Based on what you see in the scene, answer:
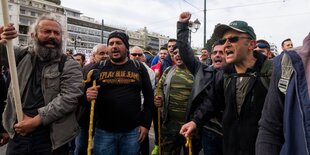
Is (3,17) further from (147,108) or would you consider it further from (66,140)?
(147,108)

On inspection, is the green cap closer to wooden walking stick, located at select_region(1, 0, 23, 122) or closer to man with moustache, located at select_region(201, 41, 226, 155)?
man with moustache, located at select_region(201, 41, 226, 155)

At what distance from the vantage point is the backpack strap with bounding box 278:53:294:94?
4.86 feet

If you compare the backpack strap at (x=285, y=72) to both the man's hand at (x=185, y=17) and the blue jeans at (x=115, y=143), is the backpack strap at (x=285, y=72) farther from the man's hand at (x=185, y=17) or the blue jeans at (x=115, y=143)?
the blue jeans at (x=115, y=143)

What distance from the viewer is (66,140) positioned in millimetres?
2875

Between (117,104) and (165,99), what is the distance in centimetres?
94

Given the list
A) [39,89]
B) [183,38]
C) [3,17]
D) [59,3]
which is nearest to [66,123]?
[39,89]

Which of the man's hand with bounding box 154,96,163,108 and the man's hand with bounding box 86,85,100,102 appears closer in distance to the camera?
the man's hand with bounding box 86,85,100,102

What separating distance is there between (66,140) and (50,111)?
0.34 metres

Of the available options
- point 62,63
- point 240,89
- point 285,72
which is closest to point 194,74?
point 240,89

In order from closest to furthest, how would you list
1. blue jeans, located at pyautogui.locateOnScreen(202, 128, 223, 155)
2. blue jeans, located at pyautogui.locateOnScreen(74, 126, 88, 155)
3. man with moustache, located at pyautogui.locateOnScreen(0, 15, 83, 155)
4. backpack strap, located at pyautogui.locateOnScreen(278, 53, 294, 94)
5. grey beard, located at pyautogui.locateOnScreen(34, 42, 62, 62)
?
backpack strap, located at pyautogui.locateOnScreen(278, 53, 294, 94)
man with moustache, located at pyautogui.locateOnScreen(0, 15, 83, 155)
grey beard, located at pyautogui.locateOnScreen(34, 42, 62, 62)
blue jeans, located at pyautogui.locateOnScreen(202, 128, 223, 155)
blue jeans, located at pyautogui.locateOnScreen(74, 126, 88, 155)

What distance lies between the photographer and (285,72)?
4.98 feet

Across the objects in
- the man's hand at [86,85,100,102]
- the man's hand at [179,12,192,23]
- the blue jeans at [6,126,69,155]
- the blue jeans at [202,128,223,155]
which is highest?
the man's hand at [179,12,192,23]

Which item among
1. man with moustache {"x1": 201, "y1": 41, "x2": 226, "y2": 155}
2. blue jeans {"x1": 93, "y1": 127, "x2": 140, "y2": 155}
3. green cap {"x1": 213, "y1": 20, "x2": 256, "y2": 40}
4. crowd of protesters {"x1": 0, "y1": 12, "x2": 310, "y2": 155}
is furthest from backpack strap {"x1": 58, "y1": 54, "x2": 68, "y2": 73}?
man with moustache {"x1": 201, "y1": 41, "x2": 226, "y2": 155}

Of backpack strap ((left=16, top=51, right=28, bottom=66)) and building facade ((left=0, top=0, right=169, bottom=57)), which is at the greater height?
building facade ((left=0, top=0, right=169, bottom=57))
